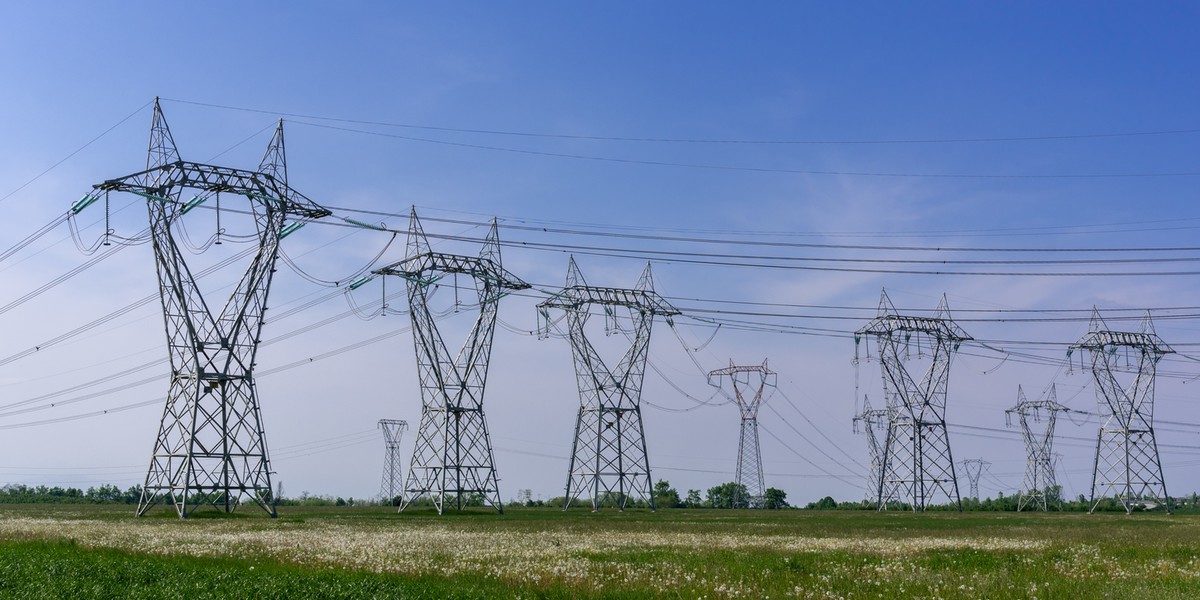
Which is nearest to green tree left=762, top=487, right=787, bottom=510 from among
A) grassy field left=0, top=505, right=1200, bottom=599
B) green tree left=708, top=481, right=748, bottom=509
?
green tree left=708, top=481, right=748, bottom=509

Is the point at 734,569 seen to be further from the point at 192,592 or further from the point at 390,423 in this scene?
the point at 390,423

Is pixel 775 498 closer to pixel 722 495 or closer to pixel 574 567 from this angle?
pixel 722 495

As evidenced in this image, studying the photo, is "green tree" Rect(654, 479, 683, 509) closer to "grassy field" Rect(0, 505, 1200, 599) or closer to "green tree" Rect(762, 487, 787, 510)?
"green tree" Rect(762, 487, 787, 510)

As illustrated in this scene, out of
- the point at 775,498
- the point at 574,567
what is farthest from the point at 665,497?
the point at 574,567

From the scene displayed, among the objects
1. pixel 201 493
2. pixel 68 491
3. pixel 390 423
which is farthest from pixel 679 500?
pixel 201 493

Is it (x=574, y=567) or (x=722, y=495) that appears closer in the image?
(x=574, y=567)

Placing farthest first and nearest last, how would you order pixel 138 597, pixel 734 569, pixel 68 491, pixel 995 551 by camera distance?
pixel 68 491 → pixel 995 551 → pixel 734 569 → pixel 138 597

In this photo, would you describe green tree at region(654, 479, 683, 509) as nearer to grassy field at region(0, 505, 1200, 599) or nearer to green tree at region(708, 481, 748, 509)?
green tree at region(708, 481, 748, 509)

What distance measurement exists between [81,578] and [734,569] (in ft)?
40.2

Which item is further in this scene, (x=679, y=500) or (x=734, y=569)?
(x=679, y=500)

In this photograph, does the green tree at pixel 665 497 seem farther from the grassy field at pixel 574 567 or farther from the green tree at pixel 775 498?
the grassy field at pixel 574 567

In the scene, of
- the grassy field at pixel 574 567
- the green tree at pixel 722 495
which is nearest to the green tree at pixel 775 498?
the green tree at pixel 722 495

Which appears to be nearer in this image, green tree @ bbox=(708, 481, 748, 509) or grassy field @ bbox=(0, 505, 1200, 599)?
grassy field @ bbox=(0, 505, 1200, 599)

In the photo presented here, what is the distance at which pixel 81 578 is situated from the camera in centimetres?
1739
